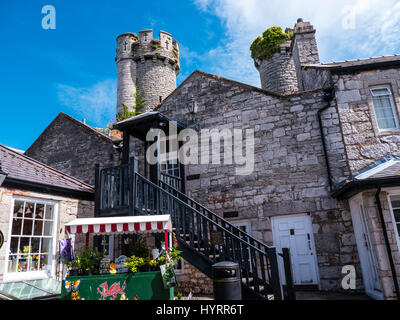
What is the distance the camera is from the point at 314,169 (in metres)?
8.20

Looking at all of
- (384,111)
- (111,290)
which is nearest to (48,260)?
(111,290)

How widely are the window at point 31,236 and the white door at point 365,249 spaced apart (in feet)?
24.8

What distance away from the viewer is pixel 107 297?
5.43m

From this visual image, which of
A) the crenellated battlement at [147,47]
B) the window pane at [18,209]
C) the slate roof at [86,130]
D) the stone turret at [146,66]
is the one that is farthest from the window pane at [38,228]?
the crenellated battlement at [147,47]

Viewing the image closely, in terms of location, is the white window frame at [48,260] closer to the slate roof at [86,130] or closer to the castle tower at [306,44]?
the slate roof at [86,130]

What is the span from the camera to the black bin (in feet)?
15.6

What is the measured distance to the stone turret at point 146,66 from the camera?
88.5 feet

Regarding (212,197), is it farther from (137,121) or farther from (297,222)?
(137,121)

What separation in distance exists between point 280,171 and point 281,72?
9.74 metres

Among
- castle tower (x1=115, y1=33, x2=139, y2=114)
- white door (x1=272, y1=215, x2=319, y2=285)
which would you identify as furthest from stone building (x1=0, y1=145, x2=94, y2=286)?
castle tower (x1=115, y1=33, x2=139, y2=114)

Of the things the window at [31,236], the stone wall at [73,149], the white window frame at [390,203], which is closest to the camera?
the white window frame at [390,203]

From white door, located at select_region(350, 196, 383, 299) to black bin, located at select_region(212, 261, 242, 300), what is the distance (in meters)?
3.65

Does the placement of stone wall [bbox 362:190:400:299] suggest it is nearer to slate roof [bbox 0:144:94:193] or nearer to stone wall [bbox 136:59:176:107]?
slate roof [bbox 0:144:94:193]

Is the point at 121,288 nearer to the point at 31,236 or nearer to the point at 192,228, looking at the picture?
the point at 192,228
